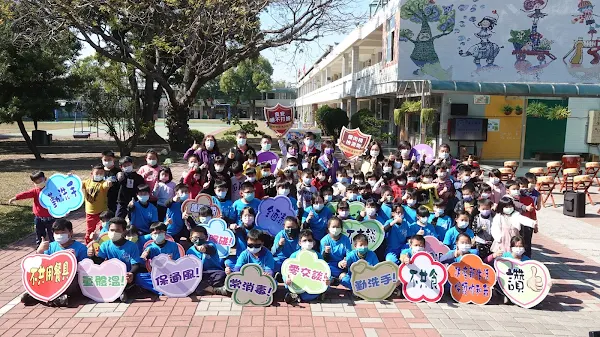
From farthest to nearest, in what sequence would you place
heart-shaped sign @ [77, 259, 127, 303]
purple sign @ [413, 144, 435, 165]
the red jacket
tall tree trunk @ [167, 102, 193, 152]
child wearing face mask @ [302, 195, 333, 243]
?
tall tree trunk @ [167, 102, 193, 152] < purple sign @ [413, 144, 435, 165] < the red jacket < child wearing face mask @ [302, 195, 333, 243] < heart-shaped sign @ [77, 259, 127, 303]

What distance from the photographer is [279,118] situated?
11.7 meters

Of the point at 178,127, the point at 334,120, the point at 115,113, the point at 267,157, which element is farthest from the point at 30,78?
the point at 334,120

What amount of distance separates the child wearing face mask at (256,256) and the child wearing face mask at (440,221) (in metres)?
2.41

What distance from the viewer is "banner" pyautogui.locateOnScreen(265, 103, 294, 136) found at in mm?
11711

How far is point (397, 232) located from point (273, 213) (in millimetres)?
1770

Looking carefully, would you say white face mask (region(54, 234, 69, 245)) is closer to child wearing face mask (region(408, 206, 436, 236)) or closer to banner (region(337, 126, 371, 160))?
child wearing face mask (region(408, 206, 436, 236))

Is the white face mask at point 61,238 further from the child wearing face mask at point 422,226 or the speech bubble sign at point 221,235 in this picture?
the child wearing face mask at point 422,226

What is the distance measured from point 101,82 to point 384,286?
22.4 meters

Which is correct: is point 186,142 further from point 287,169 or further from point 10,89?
point 287,169

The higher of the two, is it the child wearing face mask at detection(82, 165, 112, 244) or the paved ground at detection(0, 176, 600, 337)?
the child wearing face mask at detection(82, 165, 112, 244)

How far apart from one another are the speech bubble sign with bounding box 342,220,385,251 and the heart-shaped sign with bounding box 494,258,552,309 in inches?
59.2

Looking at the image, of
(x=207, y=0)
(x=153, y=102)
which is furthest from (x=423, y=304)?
(x=153, y=102)

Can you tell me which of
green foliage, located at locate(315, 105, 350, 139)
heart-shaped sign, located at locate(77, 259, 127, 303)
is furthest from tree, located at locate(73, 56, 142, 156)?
heart-shaped sign, located at locate(77, 259, 127, 303)

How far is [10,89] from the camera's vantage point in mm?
16797
